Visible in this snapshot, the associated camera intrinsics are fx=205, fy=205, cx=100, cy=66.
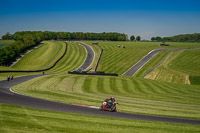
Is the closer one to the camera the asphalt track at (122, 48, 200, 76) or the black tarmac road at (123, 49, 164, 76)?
the black tarmac road at (123, 49, 164, 76)

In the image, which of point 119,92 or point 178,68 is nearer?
point 119,92

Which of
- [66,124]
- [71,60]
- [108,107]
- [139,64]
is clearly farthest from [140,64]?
[66,124]

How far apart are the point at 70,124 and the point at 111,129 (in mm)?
3389

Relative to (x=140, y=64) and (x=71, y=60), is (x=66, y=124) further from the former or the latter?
(x=71, y=60)

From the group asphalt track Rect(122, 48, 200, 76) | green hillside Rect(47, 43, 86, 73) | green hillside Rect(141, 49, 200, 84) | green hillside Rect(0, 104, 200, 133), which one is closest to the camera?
green hillside Rect(0, 104, 200, 133)

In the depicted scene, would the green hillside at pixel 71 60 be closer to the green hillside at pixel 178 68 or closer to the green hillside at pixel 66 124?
the green hillside at pixel 178 68

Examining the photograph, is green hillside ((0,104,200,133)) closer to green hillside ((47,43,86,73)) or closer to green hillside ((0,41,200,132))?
green hillside ((0,41,200,132))

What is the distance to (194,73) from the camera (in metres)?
68.8

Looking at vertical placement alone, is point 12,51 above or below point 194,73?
above

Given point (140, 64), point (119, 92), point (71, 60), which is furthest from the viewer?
point (71, 60)

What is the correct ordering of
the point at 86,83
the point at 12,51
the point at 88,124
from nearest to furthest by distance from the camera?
the point at 88,124
the point at 86,83
the point at 12,51

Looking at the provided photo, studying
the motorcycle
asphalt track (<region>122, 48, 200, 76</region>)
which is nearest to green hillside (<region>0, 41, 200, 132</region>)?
the motorcycle

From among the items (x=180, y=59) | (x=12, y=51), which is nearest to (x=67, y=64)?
(x=12, y=51)

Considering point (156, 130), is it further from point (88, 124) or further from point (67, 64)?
point (67, 64)
